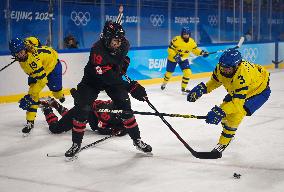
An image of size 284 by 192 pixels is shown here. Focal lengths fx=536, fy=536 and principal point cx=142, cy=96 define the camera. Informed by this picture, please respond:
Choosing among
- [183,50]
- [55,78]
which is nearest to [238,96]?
[55,78]

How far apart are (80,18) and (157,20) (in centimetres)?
330

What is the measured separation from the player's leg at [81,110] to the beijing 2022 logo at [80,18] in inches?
343

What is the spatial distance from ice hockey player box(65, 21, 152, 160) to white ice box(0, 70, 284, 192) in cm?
25

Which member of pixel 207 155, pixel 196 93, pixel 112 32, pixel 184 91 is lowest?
pixel 184 91

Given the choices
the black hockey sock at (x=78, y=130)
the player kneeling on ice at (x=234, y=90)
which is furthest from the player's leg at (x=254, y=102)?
the black hockey sock at (x=78, y=130)

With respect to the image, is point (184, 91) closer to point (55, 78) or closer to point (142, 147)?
point (55, 78)

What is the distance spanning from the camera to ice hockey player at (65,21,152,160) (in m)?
4.31

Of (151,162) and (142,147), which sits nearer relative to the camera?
(151,162)

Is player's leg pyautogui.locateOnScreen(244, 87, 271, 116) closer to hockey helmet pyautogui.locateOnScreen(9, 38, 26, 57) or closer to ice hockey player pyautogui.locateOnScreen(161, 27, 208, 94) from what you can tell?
hockey helmet pyautogui.locateOnScreen(9, 38, 26, 57)

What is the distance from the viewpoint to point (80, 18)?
13289mm

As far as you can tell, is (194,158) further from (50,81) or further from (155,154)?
(50,81)

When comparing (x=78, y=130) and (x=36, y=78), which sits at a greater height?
(x=36, y=78)

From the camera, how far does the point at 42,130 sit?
6.05 meters

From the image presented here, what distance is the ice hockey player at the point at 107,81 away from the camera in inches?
170
